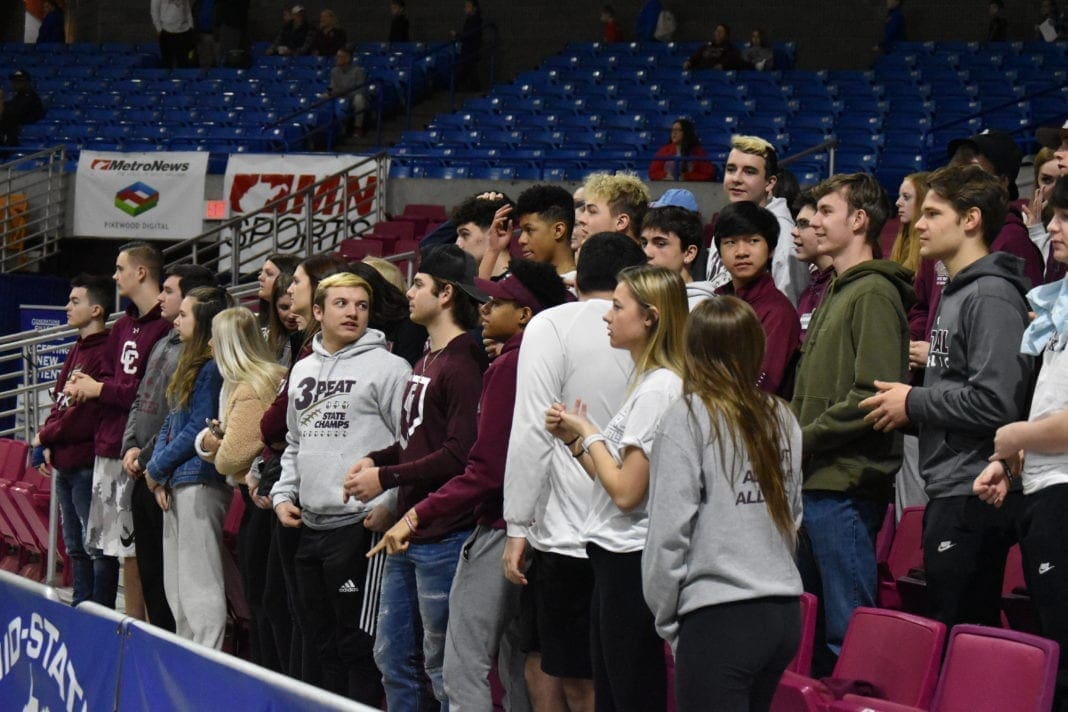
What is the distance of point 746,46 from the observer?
16516 mm

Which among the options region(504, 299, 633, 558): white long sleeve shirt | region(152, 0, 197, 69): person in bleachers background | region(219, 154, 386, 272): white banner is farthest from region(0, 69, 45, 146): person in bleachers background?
region(504, 299, 633, 558): white long sleeve shirt

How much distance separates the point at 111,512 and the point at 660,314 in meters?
3.67

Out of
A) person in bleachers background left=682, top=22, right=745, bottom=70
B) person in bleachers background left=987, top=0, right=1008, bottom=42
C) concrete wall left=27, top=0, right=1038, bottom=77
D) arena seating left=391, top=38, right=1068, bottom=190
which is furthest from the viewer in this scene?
concrete wall left=27, top=0, right=1038, bottom=77

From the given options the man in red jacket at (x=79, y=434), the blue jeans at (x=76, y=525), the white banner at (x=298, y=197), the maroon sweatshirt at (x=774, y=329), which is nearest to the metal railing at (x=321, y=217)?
the white banner at (x=298, y=197)

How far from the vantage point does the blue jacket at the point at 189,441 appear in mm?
5988

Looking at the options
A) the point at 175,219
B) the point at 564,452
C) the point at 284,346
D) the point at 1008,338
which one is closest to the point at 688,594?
the point at 564,452

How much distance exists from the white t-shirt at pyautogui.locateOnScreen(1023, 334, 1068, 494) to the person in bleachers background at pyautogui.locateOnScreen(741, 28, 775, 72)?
1218 cm

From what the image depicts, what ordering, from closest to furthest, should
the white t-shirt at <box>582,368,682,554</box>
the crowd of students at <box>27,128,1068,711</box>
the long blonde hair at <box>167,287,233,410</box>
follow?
the crowd of students at <box>27,128,1068,711</box>
the white t-shirt at <box>582,368,682,554</box>
the long blonde hair at <box>167,287,233,410</box>

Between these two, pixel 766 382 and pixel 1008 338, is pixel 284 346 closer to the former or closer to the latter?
pixel 766 382

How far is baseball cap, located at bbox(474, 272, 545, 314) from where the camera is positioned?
461cm

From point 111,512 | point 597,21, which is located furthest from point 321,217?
point 111,512

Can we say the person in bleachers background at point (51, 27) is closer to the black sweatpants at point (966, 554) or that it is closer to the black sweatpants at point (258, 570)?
the black sweatpants at point (258, 570)

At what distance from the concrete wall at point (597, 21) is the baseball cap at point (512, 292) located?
13058mm

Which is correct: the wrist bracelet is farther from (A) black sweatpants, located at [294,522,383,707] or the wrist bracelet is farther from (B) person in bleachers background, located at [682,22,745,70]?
(B) person in bleachers background, located at [682,22,745,70]
